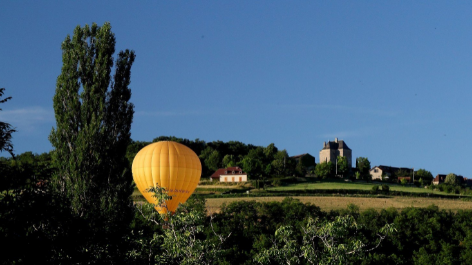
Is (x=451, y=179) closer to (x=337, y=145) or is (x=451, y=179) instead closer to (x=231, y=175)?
(x=337, y=145)

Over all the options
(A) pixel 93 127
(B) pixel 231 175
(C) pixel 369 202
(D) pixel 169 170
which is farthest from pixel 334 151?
(A) pixel 93 127

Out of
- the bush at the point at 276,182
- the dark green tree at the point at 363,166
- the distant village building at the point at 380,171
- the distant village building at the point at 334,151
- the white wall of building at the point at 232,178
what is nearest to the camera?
the bush at the point at 276,182

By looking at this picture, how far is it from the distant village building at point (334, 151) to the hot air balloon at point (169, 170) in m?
104

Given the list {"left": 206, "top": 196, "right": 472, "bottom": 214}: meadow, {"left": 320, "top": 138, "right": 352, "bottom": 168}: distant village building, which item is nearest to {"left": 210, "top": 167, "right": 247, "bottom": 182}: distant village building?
{"left": 206, "top": 196, "right": 472, "bottom": 214}: meadow

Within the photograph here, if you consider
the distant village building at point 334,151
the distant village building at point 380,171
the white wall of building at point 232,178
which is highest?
the distant village building at point 334,151

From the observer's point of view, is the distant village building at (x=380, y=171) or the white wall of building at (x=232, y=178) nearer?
the white wall of building at (x=232, y=178)

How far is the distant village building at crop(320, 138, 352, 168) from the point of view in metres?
144

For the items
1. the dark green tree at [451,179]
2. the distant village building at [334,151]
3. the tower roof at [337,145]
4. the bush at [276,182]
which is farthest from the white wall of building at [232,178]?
the tower roof at [337,145]

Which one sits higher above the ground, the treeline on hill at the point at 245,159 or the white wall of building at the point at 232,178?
the treeline on hill at the point at 245,159

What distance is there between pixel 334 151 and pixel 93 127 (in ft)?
392

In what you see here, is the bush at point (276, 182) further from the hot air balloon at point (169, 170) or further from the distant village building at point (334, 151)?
the distant village building at point (334, 151)

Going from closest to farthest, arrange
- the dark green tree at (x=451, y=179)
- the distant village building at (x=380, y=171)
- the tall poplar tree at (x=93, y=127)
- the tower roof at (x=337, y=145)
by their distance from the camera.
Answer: the tall poplar tree at (x=93, y=127) → the dark green tree at (x=451, y=179) → the distant village building at (x=380, y=171) → the tower roof at (x=337, y=145)

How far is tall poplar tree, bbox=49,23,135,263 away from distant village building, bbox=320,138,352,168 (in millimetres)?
115451

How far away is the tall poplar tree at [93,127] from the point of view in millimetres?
29484
